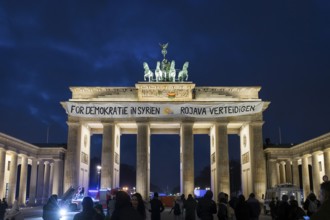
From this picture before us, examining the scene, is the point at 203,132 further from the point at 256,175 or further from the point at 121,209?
the point at 121,209

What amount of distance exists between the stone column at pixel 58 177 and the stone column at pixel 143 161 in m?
13.5

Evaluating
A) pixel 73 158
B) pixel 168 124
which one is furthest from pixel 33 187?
pixel 168 124

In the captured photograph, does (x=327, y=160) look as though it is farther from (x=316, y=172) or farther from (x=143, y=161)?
(x=143, y=161)

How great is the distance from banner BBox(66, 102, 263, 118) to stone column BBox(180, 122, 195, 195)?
4.99 meters

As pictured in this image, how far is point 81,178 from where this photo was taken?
59812 mm

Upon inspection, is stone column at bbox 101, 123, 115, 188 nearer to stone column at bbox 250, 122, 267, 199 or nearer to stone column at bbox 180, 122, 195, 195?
stone column at bbox 180, 122, 195, 195

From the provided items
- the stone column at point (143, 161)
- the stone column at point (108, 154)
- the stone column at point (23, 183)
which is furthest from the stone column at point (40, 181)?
the stone column at point (143, 161)

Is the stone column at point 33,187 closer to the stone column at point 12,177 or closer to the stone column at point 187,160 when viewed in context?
the stone column at point 12,177

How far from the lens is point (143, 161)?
5700 centimetres

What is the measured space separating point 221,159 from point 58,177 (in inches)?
1039

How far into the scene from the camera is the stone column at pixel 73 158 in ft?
184

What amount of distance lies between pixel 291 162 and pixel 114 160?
3027cm

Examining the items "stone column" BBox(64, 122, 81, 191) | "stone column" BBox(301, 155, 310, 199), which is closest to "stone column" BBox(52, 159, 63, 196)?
"stone column" BBox(64, 122, 81, 191)

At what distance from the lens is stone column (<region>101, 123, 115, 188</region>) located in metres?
56.5
